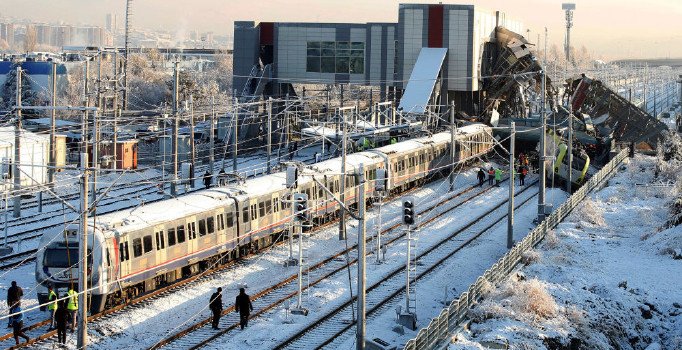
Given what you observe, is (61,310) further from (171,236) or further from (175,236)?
(175,236)

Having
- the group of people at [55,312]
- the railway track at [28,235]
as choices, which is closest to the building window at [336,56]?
the railway track at [28,235]

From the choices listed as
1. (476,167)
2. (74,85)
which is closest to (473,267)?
(476,167)

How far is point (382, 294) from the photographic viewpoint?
28531 millimetres

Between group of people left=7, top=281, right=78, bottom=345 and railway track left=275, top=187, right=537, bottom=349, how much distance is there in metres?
5.18

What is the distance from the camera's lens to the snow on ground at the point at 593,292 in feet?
82.5

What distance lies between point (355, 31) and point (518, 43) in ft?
41.4

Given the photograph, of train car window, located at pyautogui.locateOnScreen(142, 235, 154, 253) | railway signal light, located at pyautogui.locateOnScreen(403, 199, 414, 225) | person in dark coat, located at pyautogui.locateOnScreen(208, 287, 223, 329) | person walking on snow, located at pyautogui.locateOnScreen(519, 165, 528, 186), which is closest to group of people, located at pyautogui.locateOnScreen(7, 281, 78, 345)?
train car window, located at pyautogui.locateOnScreen(142, 235, 154, 253)

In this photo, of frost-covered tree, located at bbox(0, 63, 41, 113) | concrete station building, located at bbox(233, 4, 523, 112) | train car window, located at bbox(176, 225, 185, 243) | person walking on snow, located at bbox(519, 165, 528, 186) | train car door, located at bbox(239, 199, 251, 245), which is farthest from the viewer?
frost-covered tree, located at bbox(0, 63, 41, 113)

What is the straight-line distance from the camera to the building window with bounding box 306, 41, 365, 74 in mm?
72625

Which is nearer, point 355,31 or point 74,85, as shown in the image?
point 355,31

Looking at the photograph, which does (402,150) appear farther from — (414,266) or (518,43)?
(518,43)

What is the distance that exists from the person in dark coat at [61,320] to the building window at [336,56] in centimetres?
5203

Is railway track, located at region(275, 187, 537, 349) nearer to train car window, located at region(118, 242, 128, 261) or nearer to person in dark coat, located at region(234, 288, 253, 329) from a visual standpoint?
person in dark coat, located at region(234, 288, 253, 329)

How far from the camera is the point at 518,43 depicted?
72.2 m
